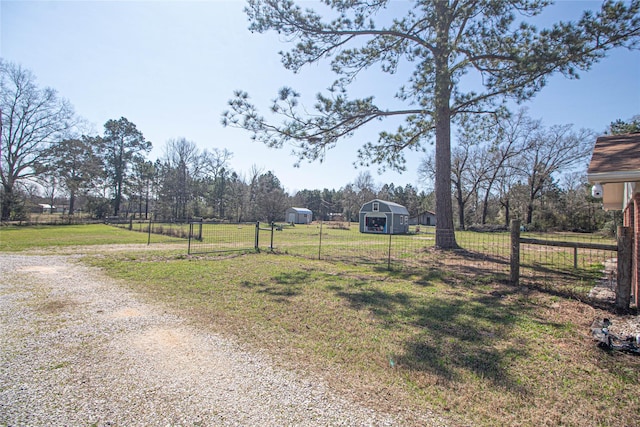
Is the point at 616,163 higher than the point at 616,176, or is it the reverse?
the point at 616,163

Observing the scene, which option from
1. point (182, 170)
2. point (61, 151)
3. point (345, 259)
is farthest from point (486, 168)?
point (61, 151)

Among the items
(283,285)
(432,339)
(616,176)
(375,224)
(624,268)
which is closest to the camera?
(432,339)

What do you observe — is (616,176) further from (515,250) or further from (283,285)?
(283,285)

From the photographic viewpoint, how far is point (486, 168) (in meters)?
38.6

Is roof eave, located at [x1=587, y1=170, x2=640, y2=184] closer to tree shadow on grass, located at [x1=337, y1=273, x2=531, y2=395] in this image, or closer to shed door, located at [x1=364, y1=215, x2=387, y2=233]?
tree shadow on grass, located at [x1=337, y1=273, x2=531, y2=395]

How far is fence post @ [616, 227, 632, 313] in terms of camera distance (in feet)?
14.9

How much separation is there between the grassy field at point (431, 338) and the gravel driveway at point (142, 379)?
28 centimetres

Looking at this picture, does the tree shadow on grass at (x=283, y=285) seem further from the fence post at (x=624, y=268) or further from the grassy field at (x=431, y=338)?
the fence post at (x=624, y=268)

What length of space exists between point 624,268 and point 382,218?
26.8 m

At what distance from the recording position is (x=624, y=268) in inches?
179

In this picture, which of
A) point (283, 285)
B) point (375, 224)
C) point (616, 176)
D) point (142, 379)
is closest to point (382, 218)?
point (375, 224)

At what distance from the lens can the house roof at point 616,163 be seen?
13.1 feet

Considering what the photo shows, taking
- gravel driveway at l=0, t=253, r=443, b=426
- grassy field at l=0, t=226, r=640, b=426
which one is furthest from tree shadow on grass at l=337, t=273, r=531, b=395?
gravel driveway at l=0, t=253, r=443, b=426

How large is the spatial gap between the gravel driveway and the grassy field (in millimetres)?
285
